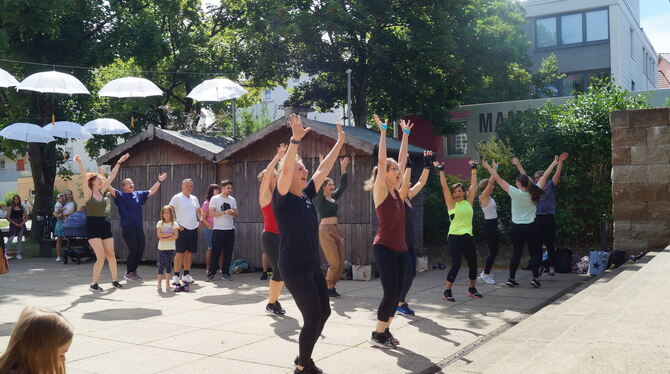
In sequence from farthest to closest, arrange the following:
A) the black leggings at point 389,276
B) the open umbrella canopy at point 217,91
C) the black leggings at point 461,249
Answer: the open umbrella canopy at point 217,91, the black leggings at point 461,249, the black leggings at point 389,276

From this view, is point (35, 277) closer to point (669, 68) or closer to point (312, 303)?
point (312, 303)

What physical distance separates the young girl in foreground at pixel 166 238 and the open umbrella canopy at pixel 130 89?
14.6ft

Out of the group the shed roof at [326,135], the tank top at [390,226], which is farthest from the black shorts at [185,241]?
the tank top at [390,226]

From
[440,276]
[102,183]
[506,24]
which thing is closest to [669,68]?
[506,24]

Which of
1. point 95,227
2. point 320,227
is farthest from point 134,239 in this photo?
point 320,227

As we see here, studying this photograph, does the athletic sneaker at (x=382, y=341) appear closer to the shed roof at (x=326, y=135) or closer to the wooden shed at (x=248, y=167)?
the wooden shed at (x=248, y=167)

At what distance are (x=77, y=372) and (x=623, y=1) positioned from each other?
108ft

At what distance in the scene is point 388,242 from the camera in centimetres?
606

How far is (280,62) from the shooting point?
72.3 ft

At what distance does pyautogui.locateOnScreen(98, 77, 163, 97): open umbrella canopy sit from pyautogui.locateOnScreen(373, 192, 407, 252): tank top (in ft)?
30.6

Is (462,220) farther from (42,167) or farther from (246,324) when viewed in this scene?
(42,167)

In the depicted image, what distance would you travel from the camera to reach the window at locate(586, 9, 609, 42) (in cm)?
3078

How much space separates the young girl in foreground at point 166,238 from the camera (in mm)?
10527

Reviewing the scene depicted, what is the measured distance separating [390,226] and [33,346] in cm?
405
